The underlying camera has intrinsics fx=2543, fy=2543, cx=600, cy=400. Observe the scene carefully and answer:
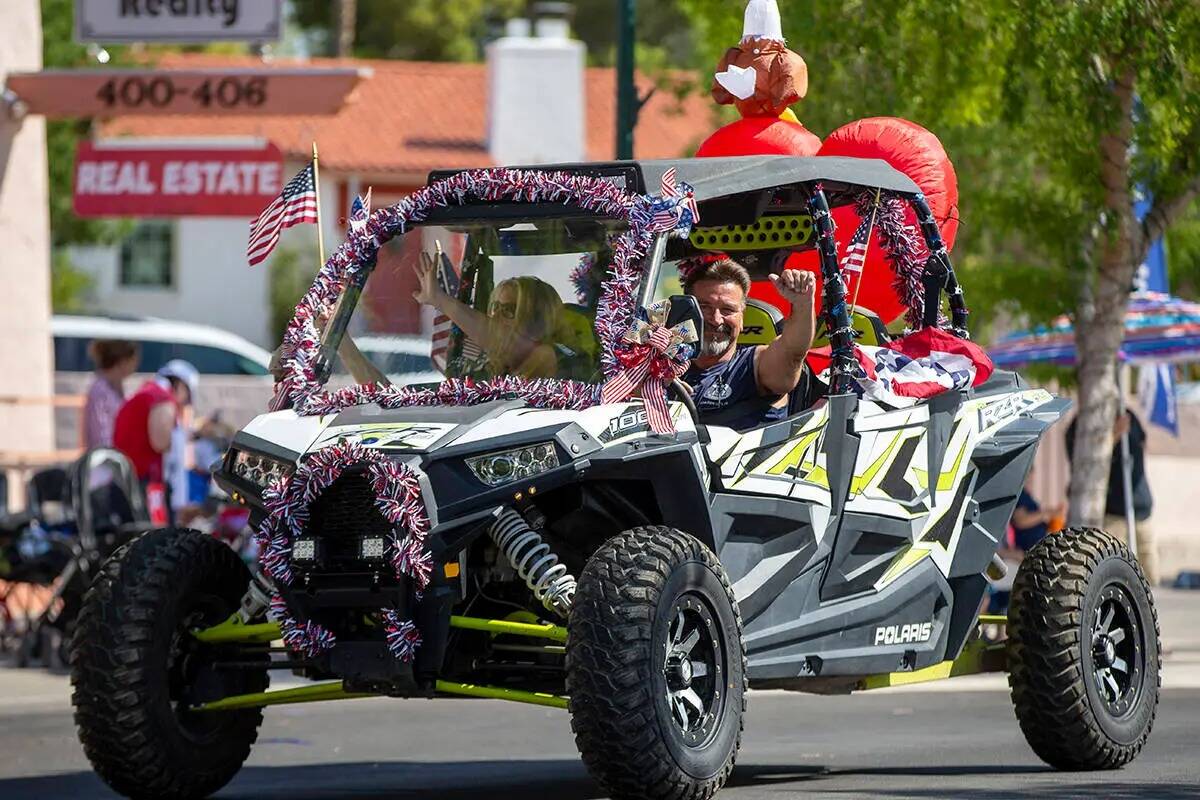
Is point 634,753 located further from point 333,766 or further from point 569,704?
point 333,766

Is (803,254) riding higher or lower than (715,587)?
higher

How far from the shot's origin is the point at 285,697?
823cm

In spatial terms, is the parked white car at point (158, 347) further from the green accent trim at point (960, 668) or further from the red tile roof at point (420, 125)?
the green accent trim at point (960, 668)

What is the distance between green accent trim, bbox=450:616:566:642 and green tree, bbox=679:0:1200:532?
714cm

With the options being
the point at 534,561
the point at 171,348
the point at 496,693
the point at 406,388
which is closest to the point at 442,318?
the point at 406,388

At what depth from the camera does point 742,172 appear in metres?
8.46

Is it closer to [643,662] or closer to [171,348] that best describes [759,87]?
[643,662]

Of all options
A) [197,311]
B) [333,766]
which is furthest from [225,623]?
[197,311]

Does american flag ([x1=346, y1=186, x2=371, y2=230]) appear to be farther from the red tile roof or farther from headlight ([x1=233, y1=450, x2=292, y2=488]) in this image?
the red tile roof

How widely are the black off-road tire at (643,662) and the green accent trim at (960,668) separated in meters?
1.23

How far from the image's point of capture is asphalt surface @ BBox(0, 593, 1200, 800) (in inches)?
355

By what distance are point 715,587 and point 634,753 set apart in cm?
64

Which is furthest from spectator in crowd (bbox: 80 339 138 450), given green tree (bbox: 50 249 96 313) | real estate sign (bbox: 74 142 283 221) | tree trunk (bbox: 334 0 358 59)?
tree trunk (bbox: 334 0 358 59)

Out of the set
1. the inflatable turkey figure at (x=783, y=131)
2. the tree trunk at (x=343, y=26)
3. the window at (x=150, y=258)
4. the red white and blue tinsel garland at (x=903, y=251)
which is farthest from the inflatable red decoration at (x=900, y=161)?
the tree trunk at (x=343, y=26)
